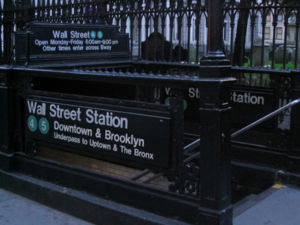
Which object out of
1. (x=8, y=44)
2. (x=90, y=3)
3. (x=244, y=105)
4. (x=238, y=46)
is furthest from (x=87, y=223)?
(x=8, y=44)

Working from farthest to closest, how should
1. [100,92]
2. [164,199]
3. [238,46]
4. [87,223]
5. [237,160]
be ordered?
1. [238,46]
2. [100,92]
3. [237,160]
4. [87,223]
5. [164,199]

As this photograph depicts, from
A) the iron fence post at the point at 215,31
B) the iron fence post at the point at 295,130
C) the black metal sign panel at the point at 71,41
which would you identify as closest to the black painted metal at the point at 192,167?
the iron fence post at the point at 215,31

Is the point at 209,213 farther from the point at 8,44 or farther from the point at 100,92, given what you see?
the point at 8,44

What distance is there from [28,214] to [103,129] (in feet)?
4.48

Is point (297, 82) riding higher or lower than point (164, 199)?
higher

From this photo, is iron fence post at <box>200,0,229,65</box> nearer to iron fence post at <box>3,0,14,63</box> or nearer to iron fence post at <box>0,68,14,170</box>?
iron fence post at <box>0,68,14,170</box>

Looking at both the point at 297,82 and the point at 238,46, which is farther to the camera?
the point at 238,46

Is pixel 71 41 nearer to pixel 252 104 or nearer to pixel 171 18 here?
pixel 171 18

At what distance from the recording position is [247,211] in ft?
14.4

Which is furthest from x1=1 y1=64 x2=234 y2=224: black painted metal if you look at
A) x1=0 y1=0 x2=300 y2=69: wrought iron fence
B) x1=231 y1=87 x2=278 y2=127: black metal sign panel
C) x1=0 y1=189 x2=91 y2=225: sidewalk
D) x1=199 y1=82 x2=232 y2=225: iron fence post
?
x1=0 y1=0 x2=300 y2=69: wrought iron fence

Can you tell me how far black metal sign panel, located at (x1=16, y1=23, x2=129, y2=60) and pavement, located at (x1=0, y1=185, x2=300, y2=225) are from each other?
6.56 ft

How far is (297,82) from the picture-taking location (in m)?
5.29

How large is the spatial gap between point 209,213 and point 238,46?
4.65 metres

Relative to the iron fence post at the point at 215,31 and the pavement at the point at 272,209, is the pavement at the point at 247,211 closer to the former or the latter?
the pavement at the point at 272,209
